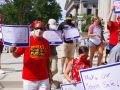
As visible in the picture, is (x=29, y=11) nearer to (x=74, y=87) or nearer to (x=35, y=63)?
(x=35, y=63)

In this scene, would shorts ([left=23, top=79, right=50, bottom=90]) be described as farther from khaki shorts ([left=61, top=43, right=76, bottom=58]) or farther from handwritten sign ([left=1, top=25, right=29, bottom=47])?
khaki shorts ([left=61, top=43, right=76, bottom=58])

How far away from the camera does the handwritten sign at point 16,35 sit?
2.74m

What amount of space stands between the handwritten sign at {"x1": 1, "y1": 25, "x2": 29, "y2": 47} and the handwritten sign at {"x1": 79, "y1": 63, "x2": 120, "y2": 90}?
1005 mm

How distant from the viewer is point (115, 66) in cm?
250

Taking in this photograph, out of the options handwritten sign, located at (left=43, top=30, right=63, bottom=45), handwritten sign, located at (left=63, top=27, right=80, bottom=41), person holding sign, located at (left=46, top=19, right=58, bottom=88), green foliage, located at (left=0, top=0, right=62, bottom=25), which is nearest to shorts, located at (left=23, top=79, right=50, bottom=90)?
person holding sign, located at (left=46, top=19, right=58, bottom=88)

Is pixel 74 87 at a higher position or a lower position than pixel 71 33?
lower

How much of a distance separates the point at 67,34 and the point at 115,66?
317cm

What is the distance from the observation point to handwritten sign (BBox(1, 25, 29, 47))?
274 centimetres

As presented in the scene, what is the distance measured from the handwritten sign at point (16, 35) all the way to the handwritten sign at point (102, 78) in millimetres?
1005

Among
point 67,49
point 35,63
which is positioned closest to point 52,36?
point 67,49

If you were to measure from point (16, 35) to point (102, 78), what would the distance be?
53.3 inches

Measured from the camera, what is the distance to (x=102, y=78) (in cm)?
246

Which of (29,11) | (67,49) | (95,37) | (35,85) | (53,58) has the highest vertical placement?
(29,11)

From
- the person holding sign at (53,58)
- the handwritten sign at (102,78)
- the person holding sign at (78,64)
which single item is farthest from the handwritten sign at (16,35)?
the person holding sign at (53,58)
